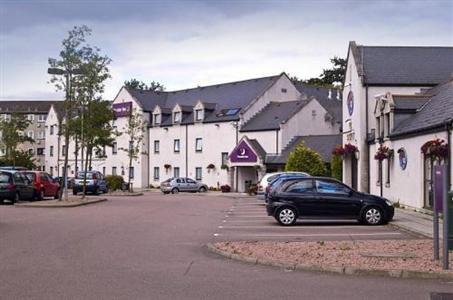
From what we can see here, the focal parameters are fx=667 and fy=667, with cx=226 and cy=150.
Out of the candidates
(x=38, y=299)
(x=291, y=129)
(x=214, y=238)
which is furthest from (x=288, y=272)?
(x=291, y=129)

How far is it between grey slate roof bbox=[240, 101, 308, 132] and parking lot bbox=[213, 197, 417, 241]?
34.8 m

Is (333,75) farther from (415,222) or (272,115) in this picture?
(415,222)

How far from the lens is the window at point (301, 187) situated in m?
20.6

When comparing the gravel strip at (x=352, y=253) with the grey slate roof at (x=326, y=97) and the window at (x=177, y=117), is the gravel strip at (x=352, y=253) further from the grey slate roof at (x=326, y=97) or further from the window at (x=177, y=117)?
the window at (x=177, y=117)

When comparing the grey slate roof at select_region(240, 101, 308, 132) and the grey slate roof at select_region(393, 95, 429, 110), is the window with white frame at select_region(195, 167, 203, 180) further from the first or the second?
the grey slate roof at select_region(393, 95, 429, 110)

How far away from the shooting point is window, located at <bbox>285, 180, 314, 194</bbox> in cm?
2062

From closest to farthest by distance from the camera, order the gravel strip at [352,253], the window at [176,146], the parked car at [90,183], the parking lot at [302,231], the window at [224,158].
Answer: the gravel strip at [352,253], the parking lot at [302,231], the parked car at [90,183], the window at [224,158], the window at [176,146]

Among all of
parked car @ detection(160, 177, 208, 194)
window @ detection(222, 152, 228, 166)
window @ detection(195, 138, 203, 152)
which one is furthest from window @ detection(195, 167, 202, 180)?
parked car @ detection(160, 177, 208, 194)

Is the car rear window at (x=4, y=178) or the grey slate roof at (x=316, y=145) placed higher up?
the grey slate roof at (x=316, y=145)

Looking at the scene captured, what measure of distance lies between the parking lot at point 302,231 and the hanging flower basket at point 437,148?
3618 millimetres

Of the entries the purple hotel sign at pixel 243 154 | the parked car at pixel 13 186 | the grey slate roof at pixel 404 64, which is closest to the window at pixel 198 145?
the purple hotel sign at pixel 243 154

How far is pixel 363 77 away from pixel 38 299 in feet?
90.6

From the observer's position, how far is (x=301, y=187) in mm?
20703

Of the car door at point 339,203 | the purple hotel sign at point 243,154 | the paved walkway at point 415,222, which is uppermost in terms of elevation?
the purple hotel sign at point 243,154
